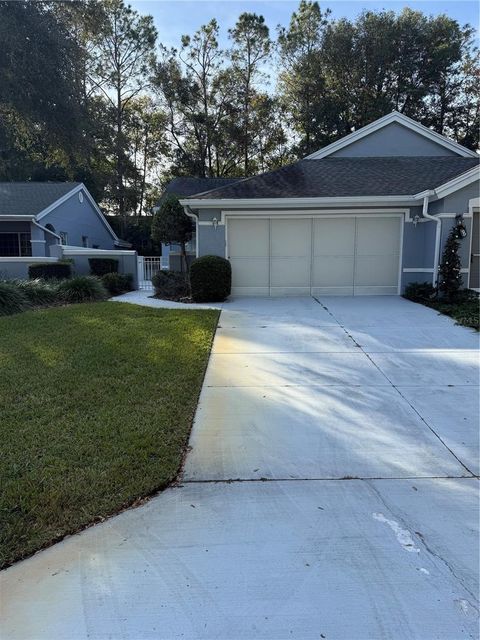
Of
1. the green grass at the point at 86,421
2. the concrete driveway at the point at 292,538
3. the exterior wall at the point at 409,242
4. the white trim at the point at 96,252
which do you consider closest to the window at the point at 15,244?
the white trim at the point at 96,252

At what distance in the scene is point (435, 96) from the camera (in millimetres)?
29000

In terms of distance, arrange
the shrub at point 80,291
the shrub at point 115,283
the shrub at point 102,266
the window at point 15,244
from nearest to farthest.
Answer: the shrub at point 80,291 → the shrub at point 115,283 → the shrub at point 102,266 → the window at point 15,244

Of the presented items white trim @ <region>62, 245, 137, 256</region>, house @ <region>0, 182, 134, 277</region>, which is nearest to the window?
house @ <region>0, 182, 134, 277</region>

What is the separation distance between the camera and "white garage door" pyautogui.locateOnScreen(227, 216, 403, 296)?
489 inches

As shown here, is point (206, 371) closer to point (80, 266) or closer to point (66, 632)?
point (66, 632)

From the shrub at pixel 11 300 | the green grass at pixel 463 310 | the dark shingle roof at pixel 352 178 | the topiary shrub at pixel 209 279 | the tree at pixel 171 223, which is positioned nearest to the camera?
the green grass at pixel 463 310

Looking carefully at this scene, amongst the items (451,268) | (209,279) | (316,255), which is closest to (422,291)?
(451,268)

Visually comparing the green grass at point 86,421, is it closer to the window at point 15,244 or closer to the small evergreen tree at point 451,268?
the small evergreen tree at point 451,268

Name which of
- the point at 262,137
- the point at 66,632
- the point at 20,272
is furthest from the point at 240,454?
the point at 262,137

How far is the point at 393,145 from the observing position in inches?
624

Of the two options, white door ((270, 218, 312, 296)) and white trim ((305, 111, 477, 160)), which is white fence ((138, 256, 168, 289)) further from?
white trim ((305, 111, 477, 160))

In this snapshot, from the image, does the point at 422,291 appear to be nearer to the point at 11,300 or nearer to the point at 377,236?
the point at 377,236

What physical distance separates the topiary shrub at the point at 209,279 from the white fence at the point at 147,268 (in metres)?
5.24

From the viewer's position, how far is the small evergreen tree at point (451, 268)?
10828 mm
